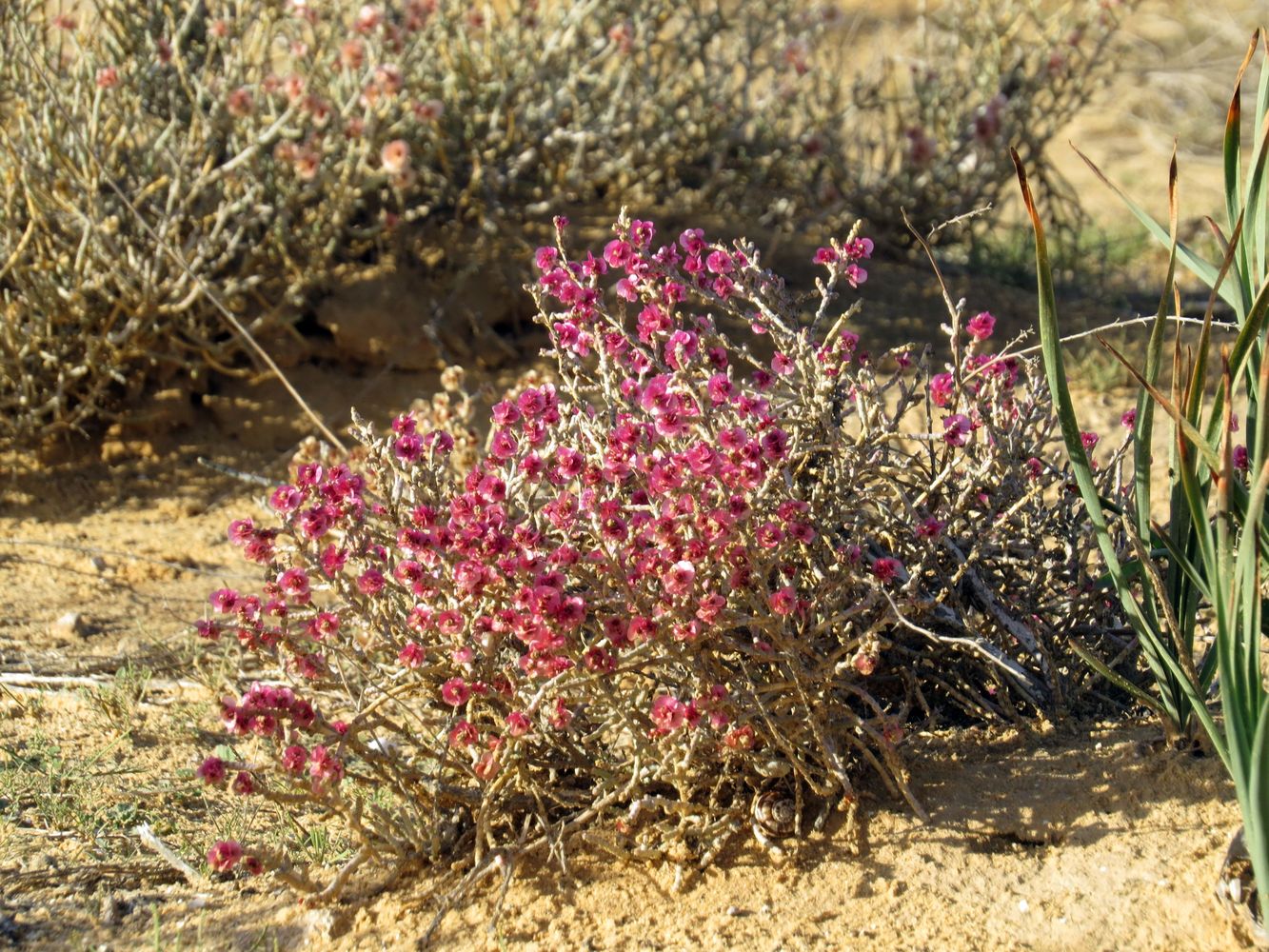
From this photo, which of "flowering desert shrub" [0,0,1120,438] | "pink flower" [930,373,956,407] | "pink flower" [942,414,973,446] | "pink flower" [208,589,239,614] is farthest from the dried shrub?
A: "pink flower" [208,589,239,614]

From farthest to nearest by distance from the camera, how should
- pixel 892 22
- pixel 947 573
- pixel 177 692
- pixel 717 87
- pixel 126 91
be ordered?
pixel 892 22 → pixel 717 87 → pixel 126 91 → pixel 177 692 → pixel 947 573

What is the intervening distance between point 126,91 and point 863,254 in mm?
3096

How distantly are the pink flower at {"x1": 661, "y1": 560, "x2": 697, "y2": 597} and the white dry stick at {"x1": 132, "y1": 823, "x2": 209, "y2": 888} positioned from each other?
105 centimetres

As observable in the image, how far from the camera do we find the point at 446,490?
2750mm

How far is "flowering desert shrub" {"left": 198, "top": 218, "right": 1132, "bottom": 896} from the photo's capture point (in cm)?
230

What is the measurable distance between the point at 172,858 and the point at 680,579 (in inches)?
43.2

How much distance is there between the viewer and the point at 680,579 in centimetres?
220

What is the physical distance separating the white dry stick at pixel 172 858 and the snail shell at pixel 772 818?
3.27ft

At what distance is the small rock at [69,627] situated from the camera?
3.68 metres

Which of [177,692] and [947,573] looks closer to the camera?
[947,573]

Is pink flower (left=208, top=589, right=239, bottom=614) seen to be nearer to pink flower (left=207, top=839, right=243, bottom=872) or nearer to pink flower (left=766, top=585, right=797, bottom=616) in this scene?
pink flower (left=207, top=839, right=243, bottom=872)

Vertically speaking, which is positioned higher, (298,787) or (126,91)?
(126,91)

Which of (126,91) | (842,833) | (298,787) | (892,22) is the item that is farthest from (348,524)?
(892,22)

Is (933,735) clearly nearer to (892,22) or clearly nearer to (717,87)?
(717,87)
